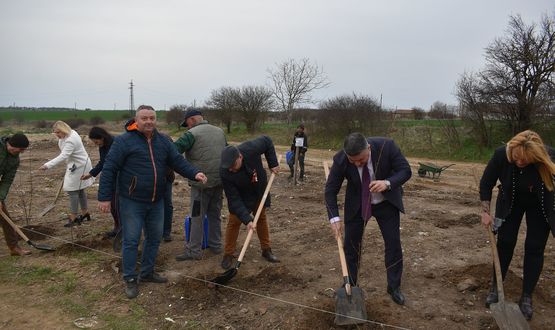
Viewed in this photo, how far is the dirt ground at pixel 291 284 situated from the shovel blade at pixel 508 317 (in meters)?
0.33

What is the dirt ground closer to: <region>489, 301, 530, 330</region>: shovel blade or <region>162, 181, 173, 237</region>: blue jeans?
<region>162, 181, 173, 237</region>: blue jeans

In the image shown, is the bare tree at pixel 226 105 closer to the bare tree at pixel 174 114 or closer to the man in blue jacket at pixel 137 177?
the bare tree at pixel 174 114

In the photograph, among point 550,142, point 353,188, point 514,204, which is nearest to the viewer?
point 514,204

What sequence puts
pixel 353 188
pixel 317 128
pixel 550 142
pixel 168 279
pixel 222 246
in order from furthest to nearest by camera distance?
pixel 317 128 < pixel 550 142 < pixel 222 246 < pixel 168 279 < pixel 353 188

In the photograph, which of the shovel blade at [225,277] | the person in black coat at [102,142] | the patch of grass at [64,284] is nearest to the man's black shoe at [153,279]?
the shovel blade at [225,277]

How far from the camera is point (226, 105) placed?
31.9 m

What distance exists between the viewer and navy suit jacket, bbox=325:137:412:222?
3670 millimetres

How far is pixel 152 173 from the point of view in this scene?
4.11 meters

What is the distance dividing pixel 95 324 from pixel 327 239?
3.19m

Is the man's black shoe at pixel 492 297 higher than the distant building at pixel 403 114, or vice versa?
the distant building at pixel 403 114

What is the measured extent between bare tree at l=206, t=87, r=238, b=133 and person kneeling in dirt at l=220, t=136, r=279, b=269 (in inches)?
1071

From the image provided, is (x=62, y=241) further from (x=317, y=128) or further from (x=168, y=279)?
(x=317, y=128)

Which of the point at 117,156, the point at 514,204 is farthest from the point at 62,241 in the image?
the point at 514,204

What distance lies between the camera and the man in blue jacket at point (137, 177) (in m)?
4.02
